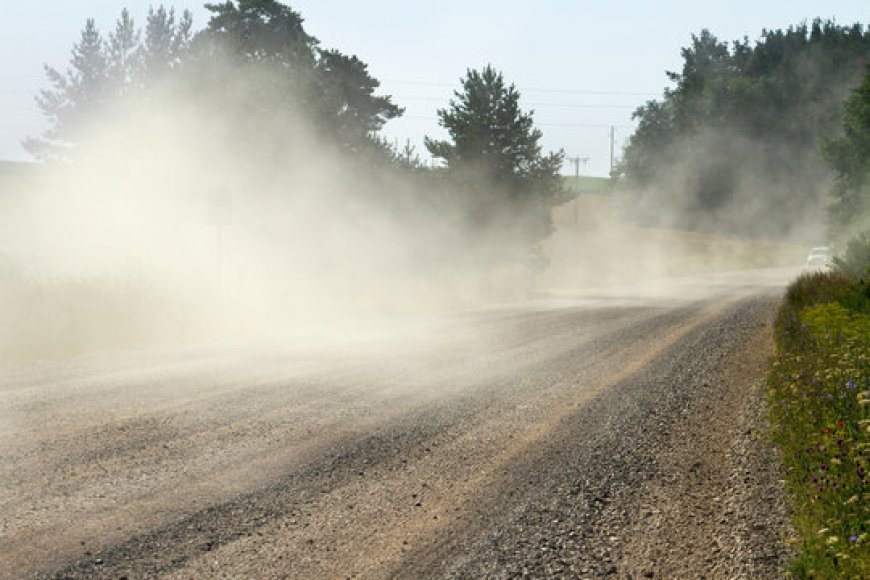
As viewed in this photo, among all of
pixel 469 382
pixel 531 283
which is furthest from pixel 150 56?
pixel 469 382

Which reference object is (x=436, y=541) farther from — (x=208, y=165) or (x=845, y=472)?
(x=208, y=165)

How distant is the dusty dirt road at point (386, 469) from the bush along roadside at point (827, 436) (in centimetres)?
25

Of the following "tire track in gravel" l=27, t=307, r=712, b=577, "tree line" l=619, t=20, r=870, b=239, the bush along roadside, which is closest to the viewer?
the bush along roadside

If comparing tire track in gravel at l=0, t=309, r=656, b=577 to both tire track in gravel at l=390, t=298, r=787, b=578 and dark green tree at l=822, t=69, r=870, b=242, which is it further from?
dark green tree at l=822, t=69, r=870, b=242

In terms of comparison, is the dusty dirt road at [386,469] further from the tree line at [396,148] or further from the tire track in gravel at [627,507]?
the tree line at [396,148]

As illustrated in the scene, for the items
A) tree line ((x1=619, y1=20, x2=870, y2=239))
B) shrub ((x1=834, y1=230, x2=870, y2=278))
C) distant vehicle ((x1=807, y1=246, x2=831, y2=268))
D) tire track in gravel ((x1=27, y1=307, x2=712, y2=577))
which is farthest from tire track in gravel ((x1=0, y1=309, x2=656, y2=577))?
tree line ((x1=619, y1=20, x2=870, y2=239))

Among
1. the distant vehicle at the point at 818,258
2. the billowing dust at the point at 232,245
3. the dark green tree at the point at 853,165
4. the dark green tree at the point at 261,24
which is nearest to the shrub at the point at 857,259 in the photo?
Result: the billowing dust at the point at 232,245

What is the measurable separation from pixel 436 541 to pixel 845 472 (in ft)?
8.55

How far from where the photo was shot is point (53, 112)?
191 ft

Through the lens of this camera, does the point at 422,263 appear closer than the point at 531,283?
Yes

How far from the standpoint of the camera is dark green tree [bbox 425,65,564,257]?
33.2m

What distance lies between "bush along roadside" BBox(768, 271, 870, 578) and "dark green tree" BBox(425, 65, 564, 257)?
22.2m

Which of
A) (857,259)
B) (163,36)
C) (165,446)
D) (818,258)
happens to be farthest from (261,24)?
(165,446)

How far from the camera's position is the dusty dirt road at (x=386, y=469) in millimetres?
4711
